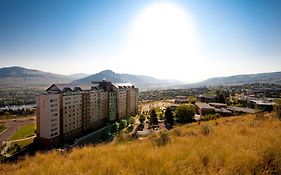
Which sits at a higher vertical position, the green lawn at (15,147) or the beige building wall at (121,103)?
the beige building wall at (121,103)

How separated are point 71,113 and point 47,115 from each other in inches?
207

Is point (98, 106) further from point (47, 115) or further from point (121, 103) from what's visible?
point (47, 115)

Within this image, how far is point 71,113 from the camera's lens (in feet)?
113

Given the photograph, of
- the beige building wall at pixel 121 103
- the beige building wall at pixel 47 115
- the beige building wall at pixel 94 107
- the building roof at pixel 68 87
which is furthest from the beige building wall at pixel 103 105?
the beige building wall at pixel 47 115

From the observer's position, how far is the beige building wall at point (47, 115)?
29719 millimetres

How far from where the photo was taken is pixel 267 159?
11.4 feet

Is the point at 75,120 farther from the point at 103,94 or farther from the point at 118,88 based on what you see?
the point at 118,88

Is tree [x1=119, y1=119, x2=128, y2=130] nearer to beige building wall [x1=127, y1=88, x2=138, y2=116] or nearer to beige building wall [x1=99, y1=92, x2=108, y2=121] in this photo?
beige building wall [x1=99, y1=92, x2=108, y2=121]

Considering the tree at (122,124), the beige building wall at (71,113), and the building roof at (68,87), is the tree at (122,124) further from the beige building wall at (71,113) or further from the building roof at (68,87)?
the building roof at (68,87)

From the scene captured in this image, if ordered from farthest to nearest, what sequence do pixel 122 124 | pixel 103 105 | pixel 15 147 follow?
pixel 103 105
pixel 122 124
pixel 15 147

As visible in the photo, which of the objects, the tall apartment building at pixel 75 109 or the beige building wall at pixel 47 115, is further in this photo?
the tall apartment building at pixel 75 109

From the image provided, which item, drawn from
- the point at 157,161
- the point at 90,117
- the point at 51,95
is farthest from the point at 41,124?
the point at 157,161

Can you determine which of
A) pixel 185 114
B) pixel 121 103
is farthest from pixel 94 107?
pixel 185 114

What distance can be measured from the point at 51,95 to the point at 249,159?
30.8 meters
